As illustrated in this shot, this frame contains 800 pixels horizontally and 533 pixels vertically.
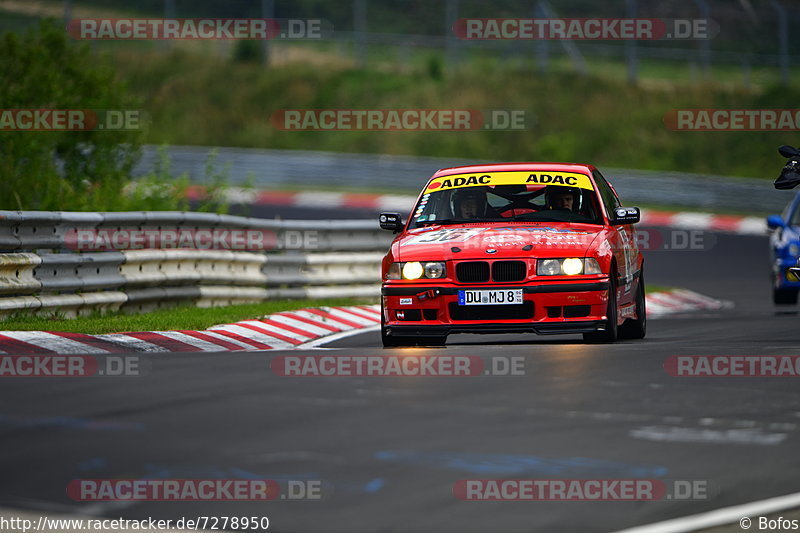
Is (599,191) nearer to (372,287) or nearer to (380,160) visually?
(372,287)

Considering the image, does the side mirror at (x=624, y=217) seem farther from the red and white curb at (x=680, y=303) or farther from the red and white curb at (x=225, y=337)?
the red and white curb at (x=680, y=303)

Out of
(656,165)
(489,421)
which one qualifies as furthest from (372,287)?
(656,165)

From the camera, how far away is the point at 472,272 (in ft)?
39.9

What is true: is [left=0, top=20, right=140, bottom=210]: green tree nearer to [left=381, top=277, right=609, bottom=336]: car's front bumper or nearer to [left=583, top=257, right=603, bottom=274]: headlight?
[left=381, top=277, right=609, bottom=336]: car's front bumper

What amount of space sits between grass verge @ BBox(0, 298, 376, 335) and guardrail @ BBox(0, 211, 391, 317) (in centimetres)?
15

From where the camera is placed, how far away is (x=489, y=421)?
332 inches

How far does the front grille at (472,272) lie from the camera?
12141 millimetres

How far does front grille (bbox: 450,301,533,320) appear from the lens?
12.1m

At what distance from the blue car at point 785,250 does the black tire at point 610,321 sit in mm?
6678

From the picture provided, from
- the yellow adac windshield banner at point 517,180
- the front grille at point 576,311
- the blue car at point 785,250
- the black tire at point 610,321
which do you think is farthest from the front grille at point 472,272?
the blue car at point 785,250

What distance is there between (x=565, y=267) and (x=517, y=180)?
5.29 feet

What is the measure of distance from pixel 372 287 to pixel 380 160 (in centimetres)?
2277

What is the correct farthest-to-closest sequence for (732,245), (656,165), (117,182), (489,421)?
(656,165) → (732,245) → (117,182) → (489,421)

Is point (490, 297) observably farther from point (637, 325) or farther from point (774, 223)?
point (774, 223)
